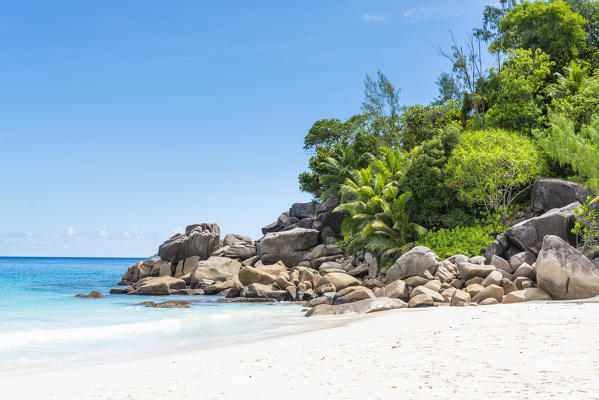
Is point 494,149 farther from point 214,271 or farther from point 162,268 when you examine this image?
point 162,268

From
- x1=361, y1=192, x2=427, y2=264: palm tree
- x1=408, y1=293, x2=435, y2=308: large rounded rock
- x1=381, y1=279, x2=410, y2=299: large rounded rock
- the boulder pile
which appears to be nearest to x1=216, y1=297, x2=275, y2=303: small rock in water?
the boulder pile

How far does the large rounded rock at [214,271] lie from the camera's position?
2706 cm

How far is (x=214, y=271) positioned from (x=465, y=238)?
14822mm

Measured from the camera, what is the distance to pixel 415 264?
17.1 m

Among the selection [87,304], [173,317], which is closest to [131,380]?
[173,317]

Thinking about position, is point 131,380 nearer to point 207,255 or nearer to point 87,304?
point 87,304

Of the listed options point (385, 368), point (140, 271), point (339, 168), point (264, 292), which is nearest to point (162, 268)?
point (140, 271)

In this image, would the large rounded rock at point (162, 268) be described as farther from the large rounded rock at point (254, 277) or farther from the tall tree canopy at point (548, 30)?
the tall tree canopy at point (548, 30)

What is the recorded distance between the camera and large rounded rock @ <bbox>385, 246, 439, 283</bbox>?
16.8 m

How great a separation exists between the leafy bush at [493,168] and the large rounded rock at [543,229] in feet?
14.7

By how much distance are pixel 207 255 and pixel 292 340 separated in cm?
2647

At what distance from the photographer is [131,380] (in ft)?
20.2

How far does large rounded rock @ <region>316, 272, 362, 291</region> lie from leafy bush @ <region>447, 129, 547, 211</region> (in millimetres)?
6793

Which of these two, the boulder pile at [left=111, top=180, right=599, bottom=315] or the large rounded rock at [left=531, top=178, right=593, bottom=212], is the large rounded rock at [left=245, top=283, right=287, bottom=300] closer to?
the boulder pile at [left=111, top=180, right=599, bottom=315]
